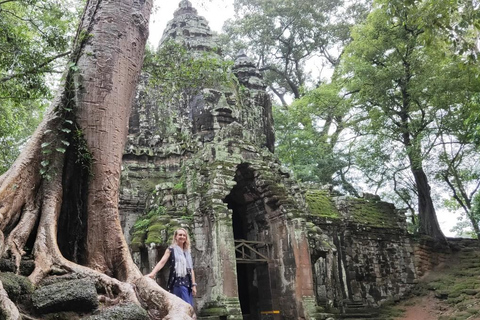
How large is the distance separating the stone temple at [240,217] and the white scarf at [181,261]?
130 inches

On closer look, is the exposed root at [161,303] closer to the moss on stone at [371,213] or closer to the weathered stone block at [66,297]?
the weathered stone block at [66,297]

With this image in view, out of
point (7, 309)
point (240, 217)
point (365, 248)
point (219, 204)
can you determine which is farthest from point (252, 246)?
point (7, 309)

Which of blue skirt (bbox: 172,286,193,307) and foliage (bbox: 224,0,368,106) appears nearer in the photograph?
blue skirt (bbox: 172,286,193,307)

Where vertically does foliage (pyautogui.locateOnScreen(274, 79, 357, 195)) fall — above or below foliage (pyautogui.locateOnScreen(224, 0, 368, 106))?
below

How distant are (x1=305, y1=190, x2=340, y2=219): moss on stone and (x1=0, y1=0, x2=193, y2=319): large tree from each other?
34.1ft

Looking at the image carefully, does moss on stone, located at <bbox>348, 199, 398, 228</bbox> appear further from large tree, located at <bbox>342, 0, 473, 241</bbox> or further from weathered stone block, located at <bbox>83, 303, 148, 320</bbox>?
weathered stone block, located at <bbox>83, 303, 148, 320</bbox>

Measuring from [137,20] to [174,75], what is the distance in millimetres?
2802

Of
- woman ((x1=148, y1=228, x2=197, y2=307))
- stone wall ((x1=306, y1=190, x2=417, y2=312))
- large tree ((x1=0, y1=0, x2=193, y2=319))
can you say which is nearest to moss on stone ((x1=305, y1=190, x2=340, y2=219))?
stone wall ((x1=306, y1=190, x2=417, y2=312))

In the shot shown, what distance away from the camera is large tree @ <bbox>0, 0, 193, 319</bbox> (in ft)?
12.2

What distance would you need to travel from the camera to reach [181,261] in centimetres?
521

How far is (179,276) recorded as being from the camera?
5.18m

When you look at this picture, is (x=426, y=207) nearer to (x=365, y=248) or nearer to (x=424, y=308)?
(x=365, y=248)

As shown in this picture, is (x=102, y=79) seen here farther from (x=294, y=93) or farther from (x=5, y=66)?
(x=294, y=93)

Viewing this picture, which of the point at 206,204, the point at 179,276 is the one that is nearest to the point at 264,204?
the point at 206,204
